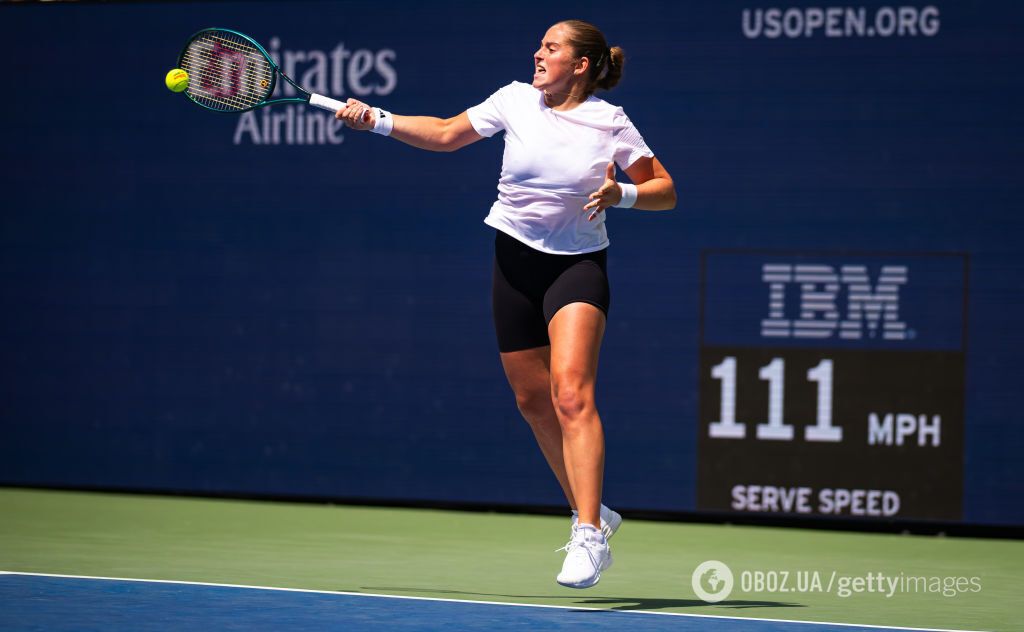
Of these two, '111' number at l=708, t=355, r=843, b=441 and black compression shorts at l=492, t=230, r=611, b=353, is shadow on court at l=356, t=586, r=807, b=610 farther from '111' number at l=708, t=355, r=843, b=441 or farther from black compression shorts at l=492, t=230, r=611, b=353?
'111' number at l=708, t=355, r=843, b=441

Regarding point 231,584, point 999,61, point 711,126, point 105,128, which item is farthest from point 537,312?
point 105,128

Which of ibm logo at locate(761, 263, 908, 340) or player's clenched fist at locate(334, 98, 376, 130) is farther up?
player's clenched fist at locate(334, 98, 376, 130)

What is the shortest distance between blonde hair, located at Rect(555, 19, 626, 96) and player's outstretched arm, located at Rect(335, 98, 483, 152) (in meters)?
0.40

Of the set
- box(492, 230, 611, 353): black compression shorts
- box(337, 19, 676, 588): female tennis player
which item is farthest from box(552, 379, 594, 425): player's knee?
box(492, 230, 611, 353): black compression shorts

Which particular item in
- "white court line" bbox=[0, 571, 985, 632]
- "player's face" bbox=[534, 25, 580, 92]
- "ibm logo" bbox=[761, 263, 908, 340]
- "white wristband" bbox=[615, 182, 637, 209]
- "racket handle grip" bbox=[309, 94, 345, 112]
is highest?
"player's face" bbox=[534, 25, 580, 92]

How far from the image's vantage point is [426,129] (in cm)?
507

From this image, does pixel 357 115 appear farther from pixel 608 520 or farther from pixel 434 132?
pixel 608 520

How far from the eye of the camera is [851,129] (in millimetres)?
6902

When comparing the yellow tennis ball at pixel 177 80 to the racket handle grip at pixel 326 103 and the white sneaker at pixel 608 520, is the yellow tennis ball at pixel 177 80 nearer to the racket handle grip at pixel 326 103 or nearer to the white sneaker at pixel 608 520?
the racket handle grip at pixel 326 103

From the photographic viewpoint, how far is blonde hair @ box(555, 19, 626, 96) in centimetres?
494

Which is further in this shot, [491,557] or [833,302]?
[833,302]

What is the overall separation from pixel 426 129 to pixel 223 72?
1102 mm

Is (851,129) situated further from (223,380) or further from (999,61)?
(223,380)

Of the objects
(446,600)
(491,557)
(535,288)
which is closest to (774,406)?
(491,557)
